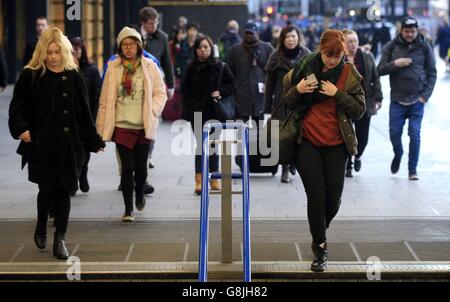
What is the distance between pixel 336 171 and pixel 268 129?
2.14 ft

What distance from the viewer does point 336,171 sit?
747cm

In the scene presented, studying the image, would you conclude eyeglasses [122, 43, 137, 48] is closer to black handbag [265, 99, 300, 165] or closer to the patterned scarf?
the patterned scarf

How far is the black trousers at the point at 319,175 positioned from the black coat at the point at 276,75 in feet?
12.1

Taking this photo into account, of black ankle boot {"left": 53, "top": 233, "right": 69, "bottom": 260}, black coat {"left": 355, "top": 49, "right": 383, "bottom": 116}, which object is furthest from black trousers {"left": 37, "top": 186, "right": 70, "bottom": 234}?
black coat {"left": 355, "top": 49, "right": 383, "bottom": 116}

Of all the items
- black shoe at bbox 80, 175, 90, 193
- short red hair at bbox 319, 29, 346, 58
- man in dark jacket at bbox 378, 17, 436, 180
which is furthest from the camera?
man in dark jacket at bbox 378, 17, 436, 180

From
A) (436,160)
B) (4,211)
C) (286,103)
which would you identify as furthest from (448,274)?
(436,160)

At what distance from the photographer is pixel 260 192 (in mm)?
11023

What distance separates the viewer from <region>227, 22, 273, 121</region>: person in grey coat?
1215 centimetres

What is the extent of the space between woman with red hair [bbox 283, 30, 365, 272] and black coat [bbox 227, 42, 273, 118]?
182 inches

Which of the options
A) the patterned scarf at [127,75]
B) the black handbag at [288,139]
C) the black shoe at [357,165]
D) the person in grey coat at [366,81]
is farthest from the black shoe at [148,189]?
the black handbag at [288,139]

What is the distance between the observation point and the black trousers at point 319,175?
292 inches

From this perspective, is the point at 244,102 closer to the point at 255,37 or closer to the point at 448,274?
the point at 255,37

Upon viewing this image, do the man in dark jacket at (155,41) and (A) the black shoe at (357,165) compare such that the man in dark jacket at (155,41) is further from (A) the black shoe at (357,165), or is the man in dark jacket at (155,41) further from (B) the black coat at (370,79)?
(A) the black shoe at (357,165)

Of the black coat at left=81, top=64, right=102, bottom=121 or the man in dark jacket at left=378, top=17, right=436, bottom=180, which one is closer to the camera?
the black coat at left=81, top=64, right=102, bottom=121
